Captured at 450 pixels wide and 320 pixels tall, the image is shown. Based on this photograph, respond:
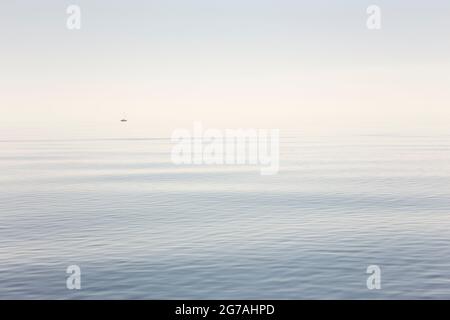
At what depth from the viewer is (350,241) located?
181 feet

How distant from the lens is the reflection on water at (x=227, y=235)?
1592 inches

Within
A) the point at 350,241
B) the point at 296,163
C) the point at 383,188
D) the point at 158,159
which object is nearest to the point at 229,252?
the point at 350,241

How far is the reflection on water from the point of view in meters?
40.4

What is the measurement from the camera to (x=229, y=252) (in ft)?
166

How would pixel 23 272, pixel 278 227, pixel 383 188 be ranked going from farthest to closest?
pixel 383 188
pixel 278 227
pixel 23 272

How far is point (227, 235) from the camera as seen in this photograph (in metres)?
58.4

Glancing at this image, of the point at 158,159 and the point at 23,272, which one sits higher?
the point at 158,159

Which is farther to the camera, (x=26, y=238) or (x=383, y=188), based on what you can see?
(x=383, y=188)

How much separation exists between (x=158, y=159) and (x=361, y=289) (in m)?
128

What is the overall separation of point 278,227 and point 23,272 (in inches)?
1188
